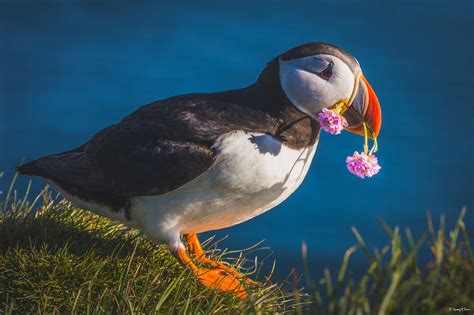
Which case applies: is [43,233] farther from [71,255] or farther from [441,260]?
[441,260]

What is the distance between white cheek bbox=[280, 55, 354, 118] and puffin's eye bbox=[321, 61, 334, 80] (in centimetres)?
2

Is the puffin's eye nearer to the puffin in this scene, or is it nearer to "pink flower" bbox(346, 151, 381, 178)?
the puffin

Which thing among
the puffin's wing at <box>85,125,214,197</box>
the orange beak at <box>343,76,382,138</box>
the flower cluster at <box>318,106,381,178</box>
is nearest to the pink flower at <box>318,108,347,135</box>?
the flower cluster at <box>318,106,381,178</box>

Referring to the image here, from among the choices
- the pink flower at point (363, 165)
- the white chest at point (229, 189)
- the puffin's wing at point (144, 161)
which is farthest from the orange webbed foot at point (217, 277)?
the pink flower at point (363, 165)

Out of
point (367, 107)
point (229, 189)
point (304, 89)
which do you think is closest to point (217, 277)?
point (229, 189)

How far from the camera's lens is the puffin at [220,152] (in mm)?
4129

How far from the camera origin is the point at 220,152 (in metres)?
4.09

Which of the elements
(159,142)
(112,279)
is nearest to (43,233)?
(112,279)

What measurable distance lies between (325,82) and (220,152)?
2.60 feet

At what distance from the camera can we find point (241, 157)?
408cm

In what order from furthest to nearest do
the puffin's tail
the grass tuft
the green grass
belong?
the puffin's tail, the grass tuft, the green grass

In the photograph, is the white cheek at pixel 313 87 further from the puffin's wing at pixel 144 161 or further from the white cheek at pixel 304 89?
the puffin's wing at pixel 144 161

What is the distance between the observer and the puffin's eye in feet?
14.1

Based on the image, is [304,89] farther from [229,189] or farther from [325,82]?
[229,189]
